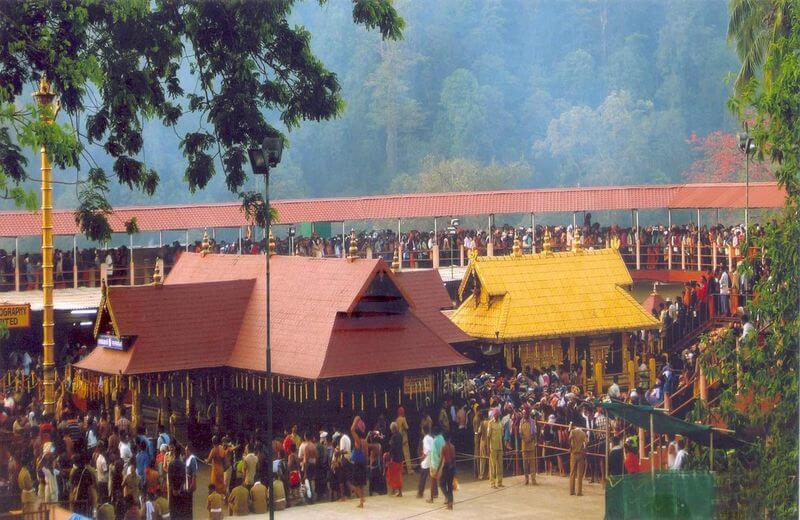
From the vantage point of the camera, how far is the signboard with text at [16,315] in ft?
30.0

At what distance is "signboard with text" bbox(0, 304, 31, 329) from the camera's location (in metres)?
9.14

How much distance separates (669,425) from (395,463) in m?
1.87

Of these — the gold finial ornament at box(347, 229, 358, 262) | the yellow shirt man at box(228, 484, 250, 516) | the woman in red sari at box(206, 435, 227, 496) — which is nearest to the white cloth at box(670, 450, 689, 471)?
the gold finial ornament at box(347, 229, 358, 262)

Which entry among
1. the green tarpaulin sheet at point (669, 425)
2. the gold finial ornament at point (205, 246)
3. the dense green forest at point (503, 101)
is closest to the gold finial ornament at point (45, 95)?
the dense green forest at point (503, 101)

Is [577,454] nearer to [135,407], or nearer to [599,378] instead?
[599,378]

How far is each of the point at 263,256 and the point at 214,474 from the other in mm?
1604

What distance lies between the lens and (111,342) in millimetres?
9078

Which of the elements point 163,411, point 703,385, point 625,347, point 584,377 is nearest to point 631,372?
point 625,347

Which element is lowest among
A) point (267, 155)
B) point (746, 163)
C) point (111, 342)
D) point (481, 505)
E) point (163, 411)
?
point (481, 505)

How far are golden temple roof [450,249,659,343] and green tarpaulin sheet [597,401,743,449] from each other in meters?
0.72

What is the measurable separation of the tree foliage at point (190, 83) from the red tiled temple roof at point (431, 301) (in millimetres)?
1272

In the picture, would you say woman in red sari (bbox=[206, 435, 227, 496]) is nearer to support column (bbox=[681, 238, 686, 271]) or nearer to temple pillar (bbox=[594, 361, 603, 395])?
temple pillar (bbox=[594, 361, 603, 395])

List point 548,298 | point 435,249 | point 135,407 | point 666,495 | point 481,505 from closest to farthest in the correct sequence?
point 666,495, point 481,505, point 135,407, point 548,298, point 435,249

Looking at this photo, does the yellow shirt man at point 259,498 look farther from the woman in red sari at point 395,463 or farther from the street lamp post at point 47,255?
the street lamp post at point 47,255
